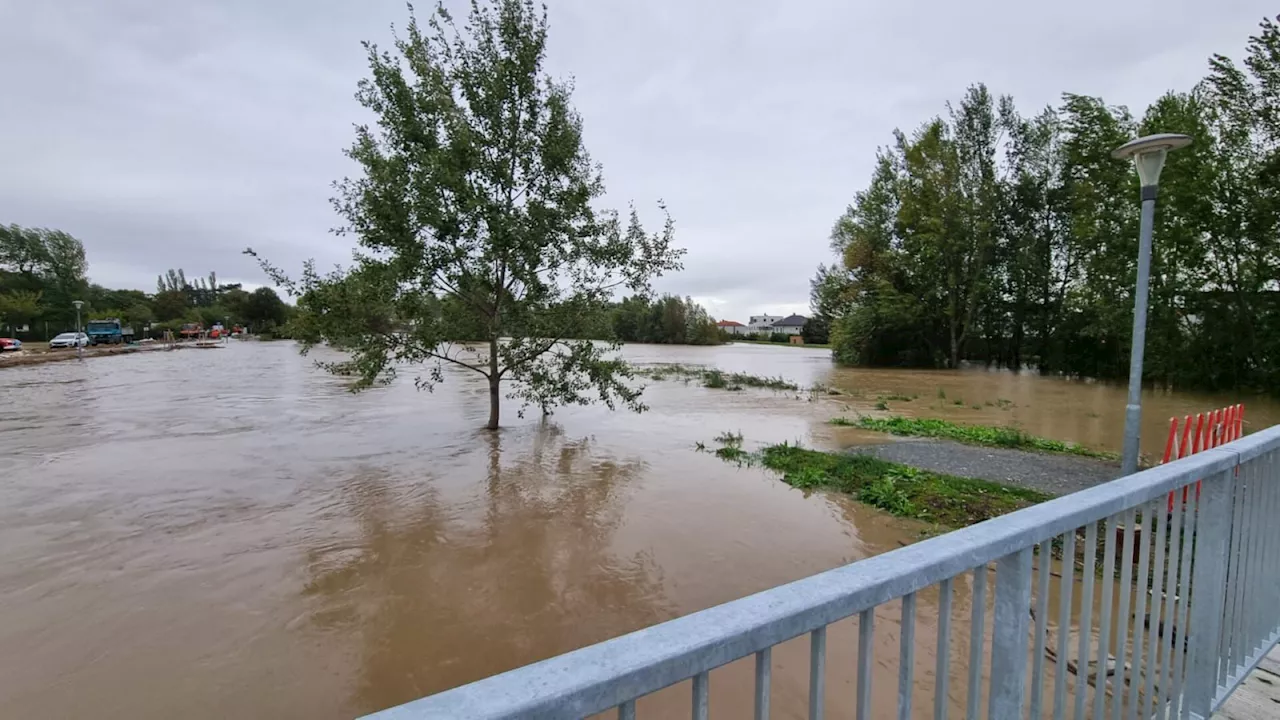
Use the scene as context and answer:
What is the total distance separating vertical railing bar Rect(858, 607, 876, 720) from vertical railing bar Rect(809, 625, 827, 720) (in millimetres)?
88

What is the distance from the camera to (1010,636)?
146 centimetres

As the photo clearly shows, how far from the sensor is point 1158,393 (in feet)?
69.7

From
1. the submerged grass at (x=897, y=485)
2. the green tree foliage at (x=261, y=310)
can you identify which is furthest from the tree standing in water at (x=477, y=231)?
the green tree foliage at (x=261, y=310)

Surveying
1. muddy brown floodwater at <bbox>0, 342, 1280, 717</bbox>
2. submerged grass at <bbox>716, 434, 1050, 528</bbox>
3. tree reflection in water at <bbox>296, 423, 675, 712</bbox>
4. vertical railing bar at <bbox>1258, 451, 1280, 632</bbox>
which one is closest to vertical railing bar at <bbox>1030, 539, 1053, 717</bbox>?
vertical railing bar at <bbox>1258, 451, 1280, 632</bbox>

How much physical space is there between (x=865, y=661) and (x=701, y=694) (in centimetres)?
46

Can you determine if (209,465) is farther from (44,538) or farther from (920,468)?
(920,468)

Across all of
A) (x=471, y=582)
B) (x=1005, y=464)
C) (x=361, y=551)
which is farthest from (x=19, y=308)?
(x=1005, y=464)

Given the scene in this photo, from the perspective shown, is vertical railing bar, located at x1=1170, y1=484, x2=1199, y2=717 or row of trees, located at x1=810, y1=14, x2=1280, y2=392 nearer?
vertical railing bar, located at x1=1170, y1=484, x2=1199, y2=717

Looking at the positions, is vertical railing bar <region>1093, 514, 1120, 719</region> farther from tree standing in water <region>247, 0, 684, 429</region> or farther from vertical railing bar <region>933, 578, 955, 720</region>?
tree standing in water <region>247, 0, 684, 429</region>

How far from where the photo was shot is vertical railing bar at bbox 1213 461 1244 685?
2.26m

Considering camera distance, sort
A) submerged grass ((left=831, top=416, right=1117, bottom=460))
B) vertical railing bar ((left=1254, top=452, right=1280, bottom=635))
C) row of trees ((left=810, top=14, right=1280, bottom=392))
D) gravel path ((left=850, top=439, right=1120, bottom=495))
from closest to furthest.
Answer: vertical railing bar ((left=1254, top=452, right=1280, bottom=635)) < gravel path ((left=850, top=439, right=1120, bottom=495)) < submerged grass ((left=831, top=416, right=1117, bottom=460)) < row of trees ((left=810, top=14, right=1280, bottom=392))

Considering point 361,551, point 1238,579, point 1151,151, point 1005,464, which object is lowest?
point 361,551

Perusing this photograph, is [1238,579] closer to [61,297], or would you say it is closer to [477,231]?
[477,231]

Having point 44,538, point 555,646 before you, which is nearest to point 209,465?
point 44,538
